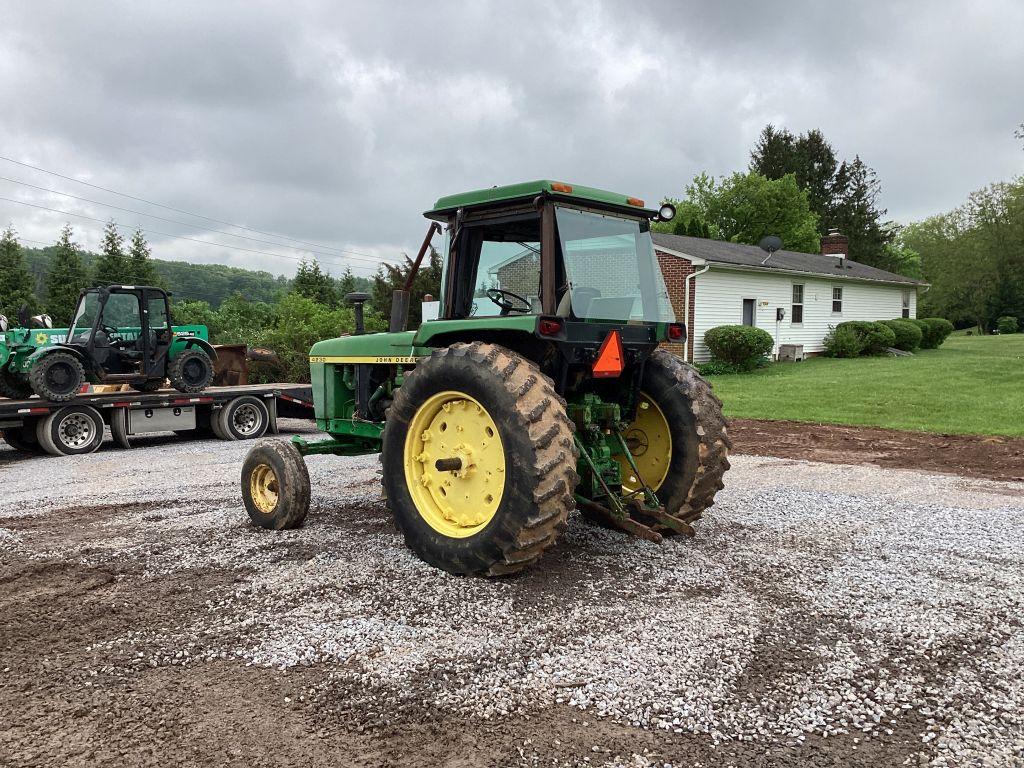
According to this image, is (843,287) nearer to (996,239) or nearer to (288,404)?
(288,404)

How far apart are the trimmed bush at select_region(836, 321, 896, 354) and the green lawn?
2423 mm

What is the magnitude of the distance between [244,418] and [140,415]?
1.68 m

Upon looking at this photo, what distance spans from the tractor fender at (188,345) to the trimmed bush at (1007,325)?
51.7 meters

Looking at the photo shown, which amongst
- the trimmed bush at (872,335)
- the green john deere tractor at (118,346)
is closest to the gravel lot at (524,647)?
the green john deere tractor at (118,346)

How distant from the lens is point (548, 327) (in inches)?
183

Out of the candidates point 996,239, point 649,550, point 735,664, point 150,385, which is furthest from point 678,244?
point 996,239

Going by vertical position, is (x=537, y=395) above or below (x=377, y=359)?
below

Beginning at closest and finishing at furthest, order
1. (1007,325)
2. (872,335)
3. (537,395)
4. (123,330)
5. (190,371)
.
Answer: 1. (537,395)
2. (123,330)
3. (190,371)
4. (872,335)
5. (1007,325)

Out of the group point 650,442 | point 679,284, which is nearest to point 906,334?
point 679,284

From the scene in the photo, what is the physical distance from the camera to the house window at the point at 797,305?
1056 inches

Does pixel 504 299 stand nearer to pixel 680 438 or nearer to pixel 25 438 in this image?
pixel 680 438

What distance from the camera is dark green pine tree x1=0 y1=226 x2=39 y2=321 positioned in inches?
1256

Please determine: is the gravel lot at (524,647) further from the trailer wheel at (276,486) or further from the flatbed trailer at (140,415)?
the flatbed trailer at (140,415)

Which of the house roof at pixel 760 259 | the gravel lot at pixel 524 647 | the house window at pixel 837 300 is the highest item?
the house roof at pixel 760 259
